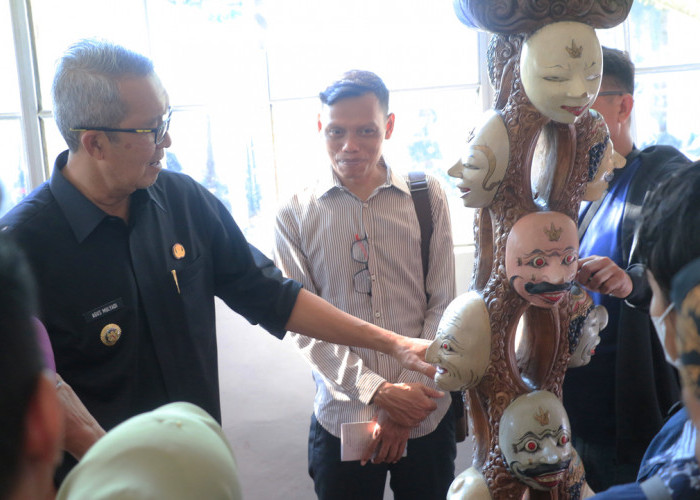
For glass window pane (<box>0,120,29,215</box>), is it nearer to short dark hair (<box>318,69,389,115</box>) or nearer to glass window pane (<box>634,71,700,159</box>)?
short dark hair (<box>318,69,389,115</box>)

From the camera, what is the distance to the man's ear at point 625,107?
1.64m

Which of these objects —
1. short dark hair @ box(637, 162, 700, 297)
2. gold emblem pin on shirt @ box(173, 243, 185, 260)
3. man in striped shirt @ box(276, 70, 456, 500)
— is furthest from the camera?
man in striped shirt @ box(276, 70, 456, 500)

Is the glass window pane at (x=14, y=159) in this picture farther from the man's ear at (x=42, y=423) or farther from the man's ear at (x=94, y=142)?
the man's ear at (x=42, y=423)

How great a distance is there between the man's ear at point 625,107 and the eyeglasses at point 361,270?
28.7 inches

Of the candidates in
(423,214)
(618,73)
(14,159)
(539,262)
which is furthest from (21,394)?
(14,159)

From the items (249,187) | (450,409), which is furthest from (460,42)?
(450,409)

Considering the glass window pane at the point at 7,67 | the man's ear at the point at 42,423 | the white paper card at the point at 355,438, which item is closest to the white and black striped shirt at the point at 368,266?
the white paper card at the point at 355,438

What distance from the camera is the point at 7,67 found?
2.51m

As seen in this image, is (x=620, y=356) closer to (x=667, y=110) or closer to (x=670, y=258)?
(x=670, y=258)

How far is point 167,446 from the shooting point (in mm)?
523

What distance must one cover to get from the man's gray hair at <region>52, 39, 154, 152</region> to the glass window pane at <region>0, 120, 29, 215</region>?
135 centimetres

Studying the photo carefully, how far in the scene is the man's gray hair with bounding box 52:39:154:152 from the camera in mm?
1317

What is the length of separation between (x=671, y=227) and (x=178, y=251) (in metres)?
1.03

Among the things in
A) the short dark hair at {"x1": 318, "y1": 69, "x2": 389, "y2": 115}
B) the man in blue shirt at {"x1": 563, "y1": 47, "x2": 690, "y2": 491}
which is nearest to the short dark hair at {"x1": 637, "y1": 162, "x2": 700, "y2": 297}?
the man in blue shirt at {"x1": 563, "y1": 47, "x2": 690, "y2": 491}
